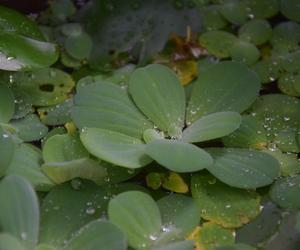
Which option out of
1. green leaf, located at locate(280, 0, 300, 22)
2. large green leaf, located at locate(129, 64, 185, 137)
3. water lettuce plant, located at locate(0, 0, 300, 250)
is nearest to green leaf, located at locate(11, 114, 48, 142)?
water lettuce plant, located at locate(0, 0, 300, 250)

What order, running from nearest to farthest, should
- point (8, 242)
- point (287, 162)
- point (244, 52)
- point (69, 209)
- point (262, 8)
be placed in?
point (8, 242)
point (69, 209)
point (287, 162)
point (244, 52)
point (262, 8)

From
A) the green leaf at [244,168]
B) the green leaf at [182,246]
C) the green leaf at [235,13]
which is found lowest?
the green leaf at [182,246]

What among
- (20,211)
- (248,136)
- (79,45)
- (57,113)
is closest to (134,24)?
(79,45)

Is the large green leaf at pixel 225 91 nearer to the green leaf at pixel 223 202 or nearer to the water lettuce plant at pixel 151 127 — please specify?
the water lettuce plant at pixel 151 127

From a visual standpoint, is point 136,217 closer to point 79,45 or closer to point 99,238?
point 99,238

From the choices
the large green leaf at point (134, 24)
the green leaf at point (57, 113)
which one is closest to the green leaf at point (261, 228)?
the green leaf at point (57, 113)

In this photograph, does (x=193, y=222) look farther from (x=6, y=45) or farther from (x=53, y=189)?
(x=6, y=45)
